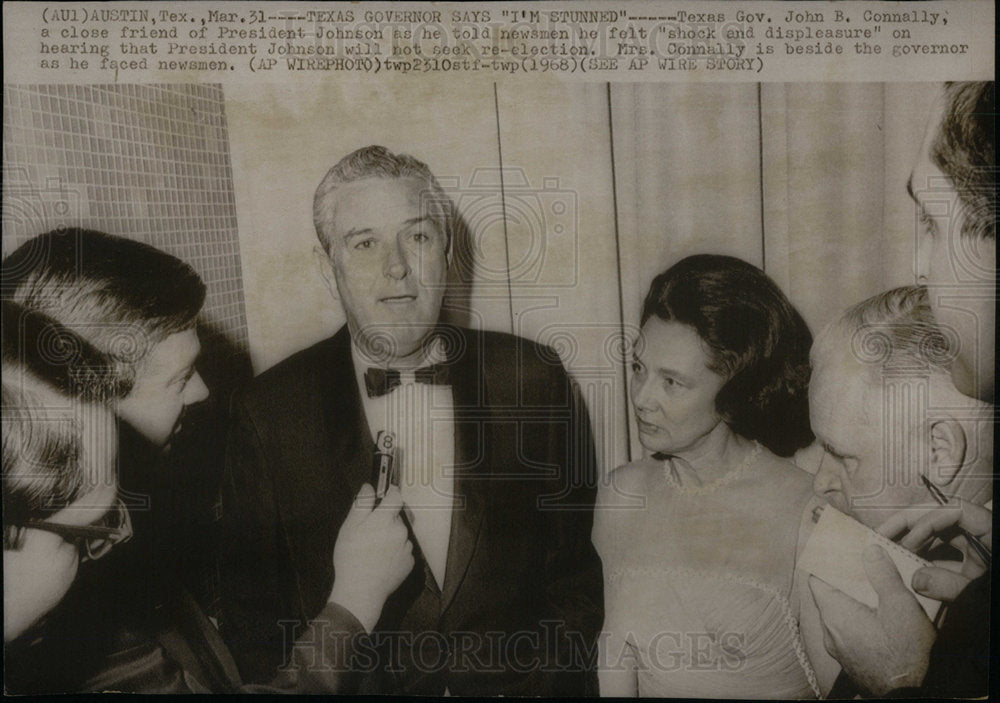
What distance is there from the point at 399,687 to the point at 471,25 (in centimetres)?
193

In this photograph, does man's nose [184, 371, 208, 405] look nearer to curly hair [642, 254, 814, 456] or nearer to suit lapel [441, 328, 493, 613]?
suit lapel [441, 328, 493, 613]

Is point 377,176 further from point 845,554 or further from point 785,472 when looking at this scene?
point 845,554

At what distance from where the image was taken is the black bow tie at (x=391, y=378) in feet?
7.61

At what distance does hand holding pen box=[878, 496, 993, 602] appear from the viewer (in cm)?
231

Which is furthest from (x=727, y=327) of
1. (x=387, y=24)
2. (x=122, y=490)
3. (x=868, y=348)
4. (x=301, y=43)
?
(x=122, y=490)

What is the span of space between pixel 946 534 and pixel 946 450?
242 mm

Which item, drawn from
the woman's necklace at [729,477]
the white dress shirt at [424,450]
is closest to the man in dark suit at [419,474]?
the white dress shirt at [424,450]

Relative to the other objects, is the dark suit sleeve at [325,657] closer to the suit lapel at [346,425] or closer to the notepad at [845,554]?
the suit lapel at [346,425]

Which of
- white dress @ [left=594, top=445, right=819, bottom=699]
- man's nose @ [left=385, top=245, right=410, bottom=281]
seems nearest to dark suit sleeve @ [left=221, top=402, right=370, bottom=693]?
man's nose @ [left=385, top=245, right=410, bottom=281]

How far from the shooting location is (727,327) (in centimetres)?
229

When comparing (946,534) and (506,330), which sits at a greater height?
(506,330)

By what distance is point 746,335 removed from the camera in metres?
2.29

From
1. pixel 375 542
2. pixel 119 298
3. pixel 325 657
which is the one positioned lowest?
pixel 325 657

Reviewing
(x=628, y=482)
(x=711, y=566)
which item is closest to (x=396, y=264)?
(x=628, y=482)
